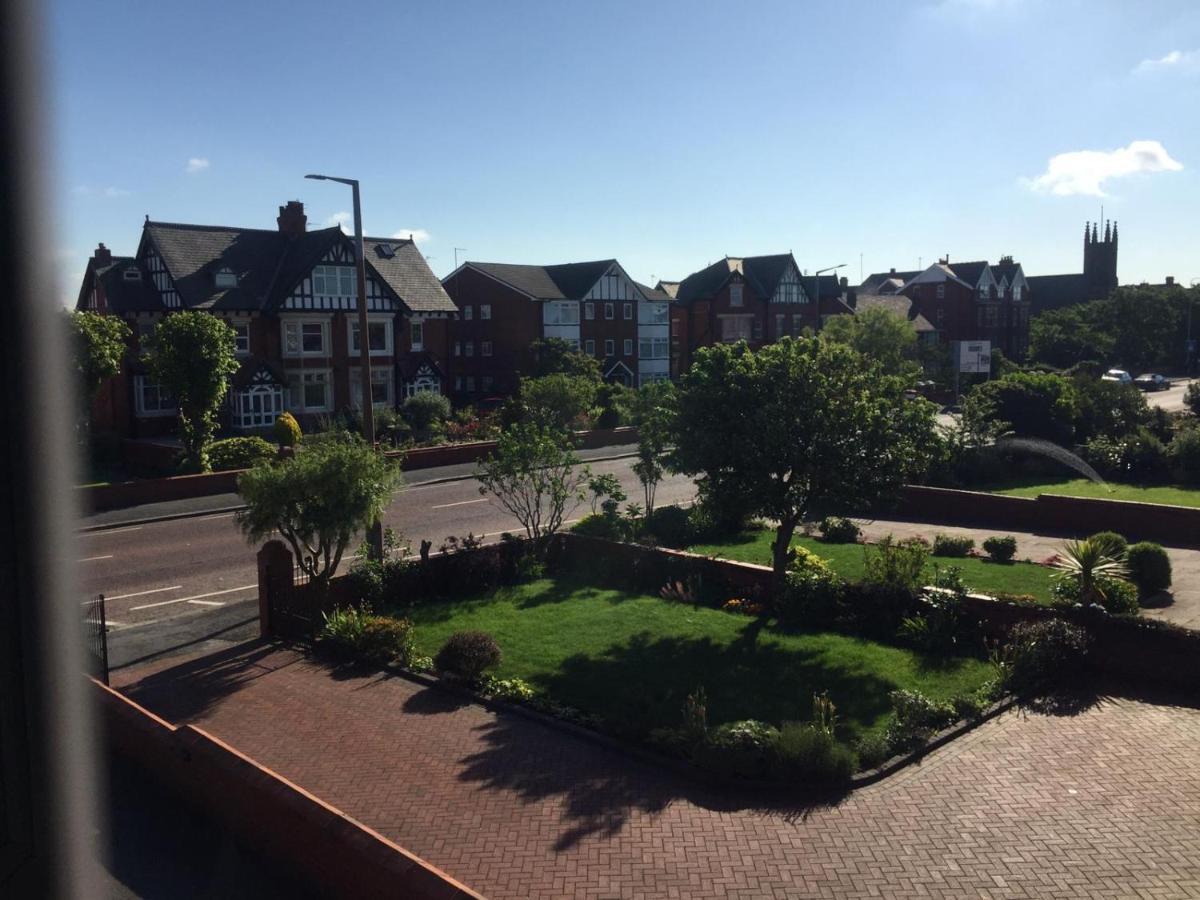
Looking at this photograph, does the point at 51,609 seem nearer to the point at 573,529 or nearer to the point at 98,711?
the point at 98,711

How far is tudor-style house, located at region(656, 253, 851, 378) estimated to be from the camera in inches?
2940

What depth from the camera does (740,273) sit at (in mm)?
75250

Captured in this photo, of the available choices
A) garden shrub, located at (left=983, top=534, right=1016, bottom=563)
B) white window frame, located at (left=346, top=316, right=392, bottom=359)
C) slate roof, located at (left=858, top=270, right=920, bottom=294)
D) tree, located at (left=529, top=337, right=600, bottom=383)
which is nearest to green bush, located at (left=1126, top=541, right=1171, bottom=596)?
garden shrub, located at (left=983, top=534, right=1016, bottom=563)

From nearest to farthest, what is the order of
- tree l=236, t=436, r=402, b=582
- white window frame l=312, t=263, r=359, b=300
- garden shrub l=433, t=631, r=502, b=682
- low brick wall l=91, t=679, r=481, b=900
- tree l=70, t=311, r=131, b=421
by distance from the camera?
low brick wall l=91, t=679, r=481, b=900, garden shrub l=433, t=631, r=502, b=682, tree l=236, t=436, r=402, b=582, tree l=70, t=311, r=131, b=421, white window frame l=312, t=263, r=359, b=300

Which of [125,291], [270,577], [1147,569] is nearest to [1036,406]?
[1147,569]

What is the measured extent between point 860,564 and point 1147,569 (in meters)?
5.45

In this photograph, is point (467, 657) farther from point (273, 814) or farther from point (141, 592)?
point (141, 592)

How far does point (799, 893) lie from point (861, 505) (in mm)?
9504

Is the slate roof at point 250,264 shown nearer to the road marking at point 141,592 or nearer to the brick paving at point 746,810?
the road marking at point 141,592

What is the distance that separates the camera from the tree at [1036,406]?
37.0 meters

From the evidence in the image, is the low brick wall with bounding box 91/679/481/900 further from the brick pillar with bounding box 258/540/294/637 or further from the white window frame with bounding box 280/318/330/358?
the white window frame with bounding box 280/318/330/358

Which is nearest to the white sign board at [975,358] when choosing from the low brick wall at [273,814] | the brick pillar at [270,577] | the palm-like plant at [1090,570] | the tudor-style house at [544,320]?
the tudor-style house at [544,320]

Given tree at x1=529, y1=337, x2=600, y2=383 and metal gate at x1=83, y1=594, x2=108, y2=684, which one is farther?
tree at x1=529, y1=337, x2=600, y2=383

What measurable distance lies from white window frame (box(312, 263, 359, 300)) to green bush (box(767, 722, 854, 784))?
4056cm
